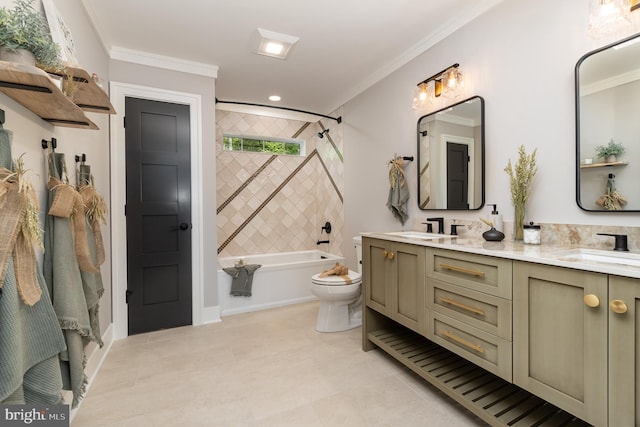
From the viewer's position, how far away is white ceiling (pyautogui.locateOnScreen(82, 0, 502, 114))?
2105 millimetres

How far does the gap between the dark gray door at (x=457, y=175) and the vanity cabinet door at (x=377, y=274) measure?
25.9 inches

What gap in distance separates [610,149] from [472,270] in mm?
883

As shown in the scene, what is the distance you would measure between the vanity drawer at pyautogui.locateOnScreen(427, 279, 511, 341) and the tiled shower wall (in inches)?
88.7

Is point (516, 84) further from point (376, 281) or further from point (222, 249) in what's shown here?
point (222, 249)

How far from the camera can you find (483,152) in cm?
209

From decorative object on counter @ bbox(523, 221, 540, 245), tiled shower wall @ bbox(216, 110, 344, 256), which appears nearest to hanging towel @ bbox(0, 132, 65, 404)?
decorative object on counter @ bbox(523, 221, 540, 245)

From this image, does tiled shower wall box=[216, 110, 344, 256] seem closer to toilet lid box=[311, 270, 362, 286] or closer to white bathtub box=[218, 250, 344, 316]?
white bathtub box=[218, 250, 344, 316]

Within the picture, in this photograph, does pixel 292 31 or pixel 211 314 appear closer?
pixel 292 31

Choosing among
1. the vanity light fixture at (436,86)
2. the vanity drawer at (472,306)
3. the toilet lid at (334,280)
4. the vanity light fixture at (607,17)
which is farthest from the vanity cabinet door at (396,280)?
the vanity light fixture at (607,17)

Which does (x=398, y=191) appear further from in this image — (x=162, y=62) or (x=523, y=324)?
(x=162, y=62)

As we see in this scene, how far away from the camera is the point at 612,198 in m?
1.48

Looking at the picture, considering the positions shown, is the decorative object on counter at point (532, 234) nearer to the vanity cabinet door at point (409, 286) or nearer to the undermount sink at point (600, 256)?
the undermount sink at point (600, 256)

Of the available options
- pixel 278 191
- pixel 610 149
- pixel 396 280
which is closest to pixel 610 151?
pixel 610 149

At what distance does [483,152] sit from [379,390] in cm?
170
